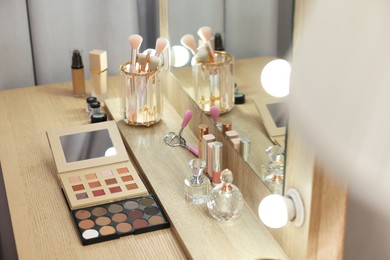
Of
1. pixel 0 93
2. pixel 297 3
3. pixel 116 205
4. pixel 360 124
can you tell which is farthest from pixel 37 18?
pixel 360 124

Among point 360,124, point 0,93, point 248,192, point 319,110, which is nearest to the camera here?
point 360,124

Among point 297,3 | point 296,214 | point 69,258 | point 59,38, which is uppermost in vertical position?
point 297,3

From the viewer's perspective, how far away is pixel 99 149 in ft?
5.31

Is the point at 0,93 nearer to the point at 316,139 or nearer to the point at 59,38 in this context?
the point at 59,38

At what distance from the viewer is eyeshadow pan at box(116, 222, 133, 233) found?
1358mm

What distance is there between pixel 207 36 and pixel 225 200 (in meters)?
0.45

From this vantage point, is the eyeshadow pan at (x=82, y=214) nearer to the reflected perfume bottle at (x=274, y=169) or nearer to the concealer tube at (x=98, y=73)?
the reflected perfume bottle at (x=274, y=169)

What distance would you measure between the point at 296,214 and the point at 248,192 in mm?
236

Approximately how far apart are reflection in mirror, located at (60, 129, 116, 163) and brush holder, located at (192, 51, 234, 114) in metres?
0.24

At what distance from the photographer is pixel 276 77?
1.26 metres

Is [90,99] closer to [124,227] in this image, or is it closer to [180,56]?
[180,56]

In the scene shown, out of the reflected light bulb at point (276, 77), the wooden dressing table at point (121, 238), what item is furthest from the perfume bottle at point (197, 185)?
the reflected light bulb at point (276, 77)

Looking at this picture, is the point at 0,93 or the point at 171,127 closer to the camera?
the point at 171,127

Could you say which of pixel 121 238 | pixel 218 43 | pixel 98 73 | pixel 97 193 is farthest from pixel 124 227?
pixel 98 73
